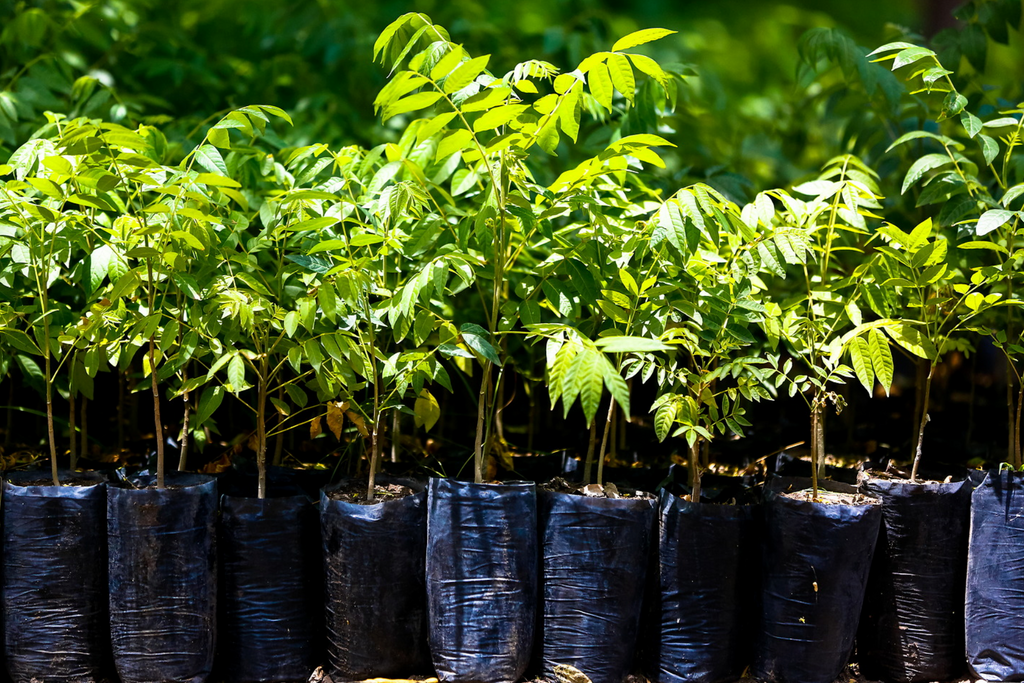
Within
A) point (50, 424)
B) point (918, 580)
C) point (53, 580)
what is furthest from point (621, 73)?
point (53, 580)

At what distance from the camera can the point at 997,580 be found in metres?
1.67

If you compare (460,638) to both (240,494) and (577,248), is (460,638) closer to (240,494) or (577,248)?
(240,494)

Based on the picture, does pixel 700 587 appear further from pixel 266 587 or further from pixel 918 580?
pixel 266 587

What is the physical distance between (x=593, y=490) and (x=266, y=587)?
2.30ft

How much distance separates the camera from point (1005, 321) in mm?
1954

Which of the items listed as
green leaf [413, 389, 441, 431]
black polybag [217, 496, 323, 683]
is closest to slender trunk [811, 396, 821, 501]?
green leaf [413, 389, 441, 431]

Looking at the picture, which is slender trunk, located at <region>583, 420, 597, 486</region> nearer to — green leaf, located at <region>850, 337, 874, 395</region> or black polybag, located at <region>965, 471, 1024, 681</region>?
green leaf, located at <region>850, 337, 874, 395</region>

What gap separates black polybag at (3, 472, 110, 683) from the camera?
5.20ft

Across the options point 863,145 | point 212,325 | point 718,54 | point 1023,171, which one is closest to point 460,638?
point 212,325

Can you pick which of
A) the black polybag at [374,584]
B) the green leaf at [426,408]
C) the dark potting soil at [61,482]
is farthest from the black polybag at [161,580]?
the green leaf at [426,408]

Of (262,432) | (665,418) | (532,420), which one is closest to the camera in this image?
(665,418)

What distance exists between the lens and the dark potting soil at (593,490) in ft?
5.50

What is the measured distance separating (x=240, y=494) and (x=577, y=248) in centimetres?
93

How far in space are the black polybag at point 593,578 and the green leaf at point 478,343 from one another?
328 millimetres
